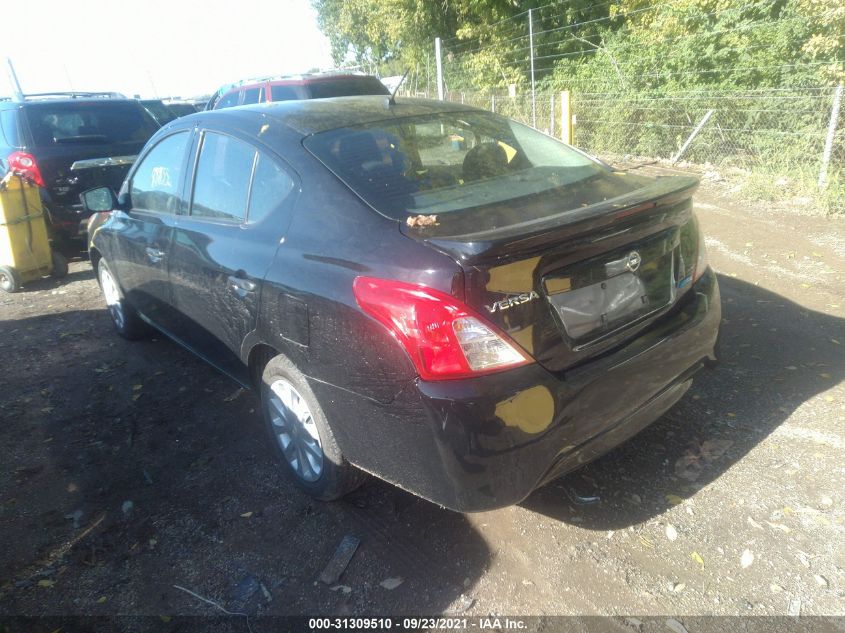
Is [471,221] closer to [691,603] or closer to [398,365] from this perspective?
[398,365]

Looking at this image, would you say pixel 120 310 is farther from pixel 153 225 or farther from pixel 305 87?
pixel 305 87

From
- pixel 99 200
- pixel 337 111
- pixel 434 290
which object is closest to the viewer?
pixel 434 290

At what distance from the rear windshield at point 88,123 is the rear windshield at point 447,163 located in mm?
5551

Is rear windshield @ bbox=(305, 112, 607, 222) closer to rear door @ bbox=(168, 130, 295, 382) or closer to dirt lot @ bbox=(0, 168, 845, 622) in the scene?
rear door @ bbox=(168, 130, 295, 382)

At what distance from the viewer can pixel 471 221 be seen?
7.81 feet

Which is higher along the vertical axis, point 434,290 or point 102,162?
point 102,162

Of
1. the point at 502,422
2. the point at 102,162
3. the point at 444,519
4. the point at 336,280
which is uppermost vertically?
the point at 102,162

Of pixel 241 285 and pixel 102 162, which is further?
pixel 102 162

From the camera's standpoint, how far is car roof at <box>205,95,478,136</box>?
9.93 feet

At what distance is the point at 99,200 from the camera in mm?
4383

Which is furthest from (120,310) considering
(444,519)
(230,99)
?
(230,99)

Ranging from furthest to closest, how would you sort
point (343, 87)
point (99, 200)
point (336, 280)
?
point (343, 87) → point (99, 200) → point (336, 280)

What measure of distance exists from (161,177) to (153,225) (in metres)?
0.33

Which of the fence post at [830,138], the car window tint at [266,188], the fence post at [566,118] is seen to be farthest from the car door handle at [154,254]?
the fence post at [566,118]
